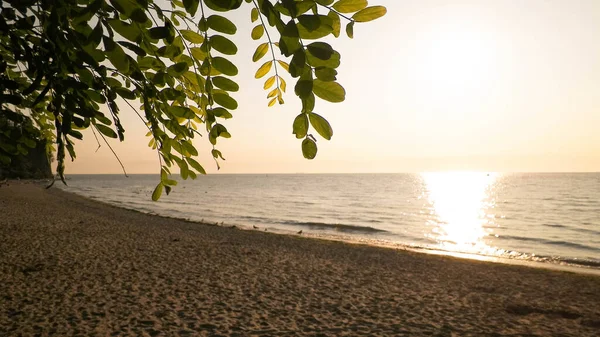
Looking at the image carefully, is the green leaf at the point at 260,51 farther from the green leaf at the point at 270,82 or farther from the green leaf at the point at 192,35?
the green leaf at the point at 192,35

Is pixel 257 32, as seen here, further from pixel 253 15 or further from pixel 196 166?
pixel 196 166

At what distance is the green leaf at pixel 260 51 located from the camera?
1459mm

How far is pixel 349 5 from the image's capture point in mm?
1087

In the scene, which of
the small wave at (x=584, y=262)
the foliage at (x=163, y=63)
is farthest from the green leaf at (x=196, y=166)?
the small wave at (x=584, y=262)

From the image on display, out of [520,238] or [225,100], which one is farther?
[520,238]

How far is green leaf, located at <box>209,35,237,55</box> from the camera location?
125 cm

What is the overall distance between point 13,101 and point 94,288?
742cm

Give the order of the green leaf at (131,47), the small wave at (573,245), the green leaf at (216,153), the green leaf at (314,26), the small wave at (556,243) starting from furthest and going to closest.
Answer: the small wave at (556,243)
the small wave at (573,245)
the green leaf at (216,153)
the green leaf at (131,47)
the green leaf at (314,26)

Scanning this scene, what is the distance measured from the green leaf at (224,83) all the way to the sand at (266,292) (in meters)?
5.73

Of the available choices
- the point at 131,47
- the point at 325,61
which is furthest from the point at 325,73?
the point at 131,47

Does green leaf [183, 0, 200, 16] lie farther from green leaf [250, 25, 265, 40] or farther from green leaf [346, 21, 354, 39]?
green leaf [346, 21, 354, 39]

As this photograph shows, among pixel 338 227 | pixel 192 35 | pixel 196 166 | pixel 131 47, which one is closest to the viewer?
pixel 131 47

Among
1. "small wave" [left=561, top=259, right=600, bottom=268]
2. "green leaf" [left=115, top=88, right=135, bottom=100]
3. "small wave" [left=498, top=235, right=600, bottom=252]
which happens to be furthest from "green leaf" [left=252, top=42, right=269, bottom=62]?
"small wave" [left=498, top=235, right=600, bottom=252]

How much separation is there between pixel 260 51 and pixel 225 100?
23cm
